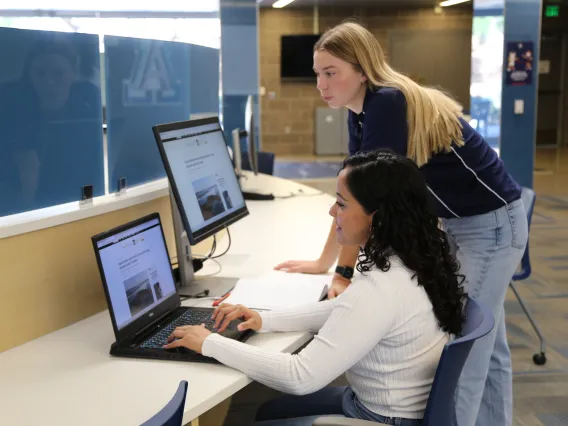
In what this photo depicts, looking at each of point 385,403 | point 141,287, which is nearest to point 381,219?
point 385,403

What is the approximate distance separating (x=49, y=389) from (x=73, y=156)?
0.74m

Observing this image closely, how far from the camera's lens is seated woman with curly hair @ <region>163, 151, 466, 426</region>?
143 cm

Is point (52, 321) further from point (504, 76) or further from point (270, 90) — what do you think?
point (270, 90)

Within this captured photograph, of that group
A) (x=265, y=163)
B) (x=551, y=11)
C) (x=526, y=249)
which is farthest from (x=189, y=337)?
(x=551, y=11)

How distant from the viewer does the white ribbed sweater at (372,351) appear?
1.42 metres

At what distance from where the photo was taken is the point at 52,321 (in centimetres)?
177

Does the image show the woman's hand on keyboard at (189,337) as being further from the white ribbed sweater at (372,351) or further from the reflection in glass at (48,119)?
the reflection in glass at (48,119)

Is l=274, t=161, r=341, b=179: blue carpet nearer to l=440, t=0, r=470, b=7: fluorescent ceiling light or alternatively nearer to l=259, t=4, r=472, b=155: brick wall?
l=259, t=4, r=472, b=155: brick wall

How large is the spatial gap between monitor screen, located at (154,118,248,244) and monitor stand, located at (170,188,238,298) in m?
0.08

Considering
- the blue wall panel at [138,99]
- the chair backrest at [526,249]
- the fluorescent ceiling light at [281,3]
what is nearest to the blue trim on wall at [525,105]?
the fluorescent ceiling light at [281,3]

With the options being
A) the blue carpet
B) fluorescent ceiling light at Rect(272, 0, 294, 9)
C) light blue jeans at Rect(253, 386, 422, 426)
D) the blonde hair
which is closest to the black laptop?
light blue jeans at Rect(253, 386, 422, 426)

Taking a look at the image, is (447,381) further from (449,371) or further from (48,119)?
(48,119)

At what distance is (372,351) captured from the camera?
1516 millimetres

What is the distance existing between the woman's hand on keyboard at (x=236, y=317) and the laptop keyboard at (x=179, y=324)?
0.03 m
